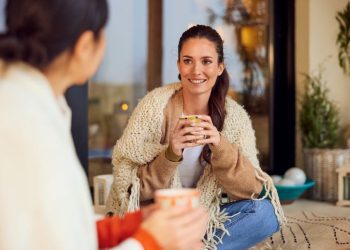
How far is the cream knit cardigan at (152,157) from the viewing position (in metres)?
1.92

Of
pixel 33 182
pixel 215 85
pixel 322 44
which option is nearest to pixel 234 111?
pixel 215 85

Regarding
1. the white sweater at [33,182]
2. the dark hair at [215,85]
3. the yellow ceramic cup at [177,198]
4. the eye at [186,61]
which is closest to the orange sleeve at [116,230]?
the yellow ceramic cup at [177,198]

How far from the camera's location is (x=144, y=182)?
1.90 metres

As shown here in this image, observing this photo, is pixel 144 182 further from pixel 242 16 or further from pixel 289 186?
pixel 242 16

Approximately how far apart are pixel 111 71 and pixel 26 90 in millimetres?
2325

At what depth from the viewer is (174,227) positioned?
34.1 inches

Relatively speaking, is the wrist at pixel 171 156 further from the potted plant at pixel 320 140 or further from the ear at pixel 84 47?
the potted plant at pixel 320 140

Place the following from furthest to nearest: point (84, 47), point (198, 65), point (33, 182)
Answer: point (198, 65) < point (84, 47) < point (33, 182)

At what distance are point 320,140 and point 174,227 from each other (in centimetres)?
270

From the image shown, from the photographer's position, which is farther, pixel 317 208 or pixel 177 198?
pixel 317 208

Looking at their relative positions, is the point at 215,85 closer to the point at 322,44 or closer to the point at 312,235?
the point at 312,235

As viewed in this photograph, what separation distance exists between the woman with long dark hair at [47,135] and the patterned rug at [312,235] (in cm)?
162

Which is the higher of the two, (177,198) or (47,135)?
(47,135)


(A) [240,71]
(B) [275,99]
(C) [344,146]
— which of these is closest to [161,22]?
(A) [240,71]
